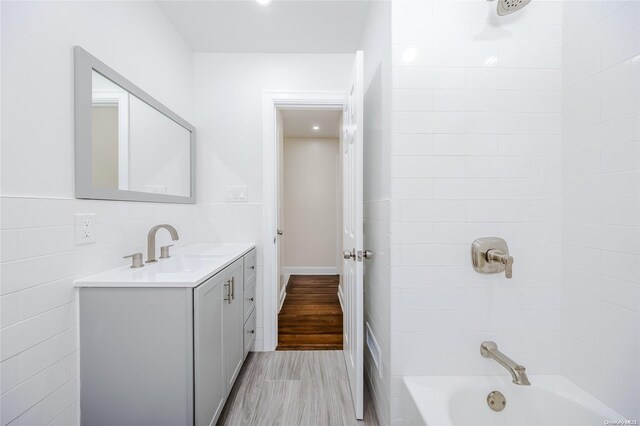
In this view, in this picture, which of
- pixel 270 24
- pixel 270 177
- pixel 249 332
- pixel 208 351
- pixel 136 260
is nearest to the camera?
pixel 208 351

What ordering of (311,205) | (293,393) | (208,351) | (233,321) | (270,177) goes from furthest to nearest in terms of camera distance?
1. (311,205)
2. (270,177)
3. (293,393)
4. (233,321)
5. (208,351)

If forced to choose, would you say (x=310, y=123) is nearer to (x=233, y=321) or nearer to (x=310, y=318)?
(x=310, y=318)

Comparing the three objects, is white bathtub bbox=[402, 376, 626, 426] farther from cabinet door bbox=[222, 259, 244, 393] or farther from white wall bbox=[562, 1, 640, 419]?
cabinet door bbox=[222, 259, 244, 393]

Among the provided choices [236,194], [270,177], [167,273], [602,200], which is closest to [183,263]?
[167,273]

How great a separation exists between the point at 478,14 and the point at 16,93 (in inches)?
72.0

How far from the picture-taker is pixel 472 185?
1240 mm

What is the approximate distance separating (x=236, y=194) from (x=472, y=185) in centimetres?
172

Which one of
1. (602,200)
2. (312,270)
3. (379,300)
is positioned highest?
(602,200)

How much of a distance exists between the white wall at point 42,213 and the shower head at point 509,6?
1786 mm

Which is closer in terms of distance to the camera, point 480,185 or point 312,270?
point 480,185

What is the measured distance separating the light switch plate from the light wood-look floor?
4.12ft

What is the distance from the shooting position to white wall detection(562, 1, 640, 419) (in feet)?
3.11

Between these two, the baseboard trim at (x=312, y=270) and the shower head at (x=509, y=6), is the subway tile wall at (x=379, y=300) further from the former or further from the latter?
the baseboard trim at (x=312, y=270)

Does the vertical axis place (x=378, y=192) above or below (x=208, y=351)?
above
